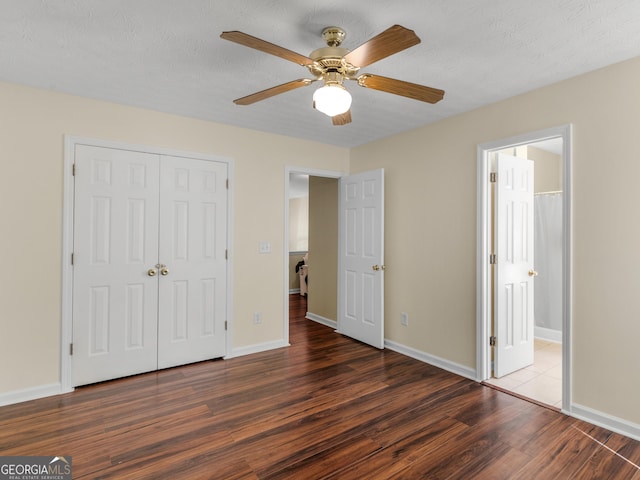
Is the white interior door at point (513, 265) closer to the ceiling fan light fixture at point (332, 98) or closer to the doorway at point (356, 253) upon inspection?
the doorway at point (356, 253)

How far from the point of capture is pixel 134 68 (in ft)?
7.68

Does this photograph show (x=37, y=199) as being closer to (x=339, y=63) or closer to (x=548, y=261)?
(x=339, y=63)

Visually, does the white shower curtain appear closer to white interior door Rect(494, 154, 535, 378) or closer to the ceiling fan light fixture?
white interior door Rect(494, 154, 535, 378)

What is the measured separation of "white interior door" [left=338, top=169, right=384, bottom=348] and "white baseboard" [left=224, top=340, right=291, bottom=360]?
90 cm

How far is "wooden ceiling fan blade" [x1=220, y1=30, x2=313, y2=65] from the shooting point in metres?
1.47

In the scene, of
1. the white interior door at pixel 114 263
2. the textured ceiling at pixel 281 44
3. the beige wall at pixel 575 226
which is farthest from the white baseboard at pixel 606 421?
the white interior door at pixel 114 263

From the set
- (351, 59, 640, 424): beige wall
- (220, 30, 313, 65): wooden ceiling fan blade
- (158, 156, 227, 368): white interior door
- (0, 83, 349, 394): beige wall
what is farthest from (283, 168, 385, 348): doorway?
(220, 30, 313, 65): wooden ceiling fan blade

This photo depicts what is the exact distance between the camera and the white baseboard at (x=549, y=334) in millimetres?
4176

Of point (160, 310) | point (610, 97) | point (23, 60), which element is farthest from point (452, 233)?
point (23, 60)

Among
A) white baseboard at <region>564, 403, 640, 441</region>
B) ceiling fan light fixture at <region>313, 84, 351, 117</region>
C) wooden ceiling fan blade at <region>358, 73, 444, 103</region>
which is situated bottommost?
white baseboard at <region>564, 403, 640, 441</region>

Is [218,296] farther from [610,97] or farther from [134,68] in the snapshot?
A: [610,97]

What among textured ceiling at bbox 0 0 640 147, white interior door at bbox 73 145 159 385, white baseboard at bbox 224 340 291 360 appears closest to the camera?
textured ceiling at bbox 0 0 640 147

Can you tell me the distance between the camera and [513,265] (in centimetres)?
322

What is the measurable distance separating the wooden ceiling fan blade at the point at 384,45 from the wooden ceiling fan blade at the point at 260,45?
26 centimetres
